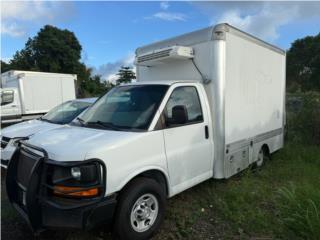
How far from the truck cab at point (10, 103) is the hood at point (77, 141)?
40.5 feet

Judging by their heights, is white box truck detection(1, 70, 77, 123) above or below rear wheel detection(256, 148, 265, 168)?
above

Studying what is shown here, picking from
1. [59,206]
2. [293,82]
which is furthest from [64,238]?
[293,82]

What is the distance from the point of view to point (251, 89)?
601 centimetres

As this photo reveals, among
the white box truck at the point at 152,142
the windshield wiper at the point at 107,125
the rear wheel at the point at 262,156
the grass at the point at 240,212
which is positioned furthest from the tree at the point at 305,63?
the windshield wiper at the point at 107,125

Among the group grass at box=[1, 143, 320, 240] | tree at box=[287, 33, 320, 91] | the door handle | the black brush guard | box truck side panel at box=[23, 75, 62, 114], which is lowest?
grass at box=[1, 143, 320, 240]

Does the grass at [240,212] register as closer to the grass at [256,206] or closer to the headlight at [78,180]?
the grass at [256,206]

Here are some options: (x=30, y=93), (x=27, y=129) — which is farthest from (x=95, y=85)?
(x=27, y=129)

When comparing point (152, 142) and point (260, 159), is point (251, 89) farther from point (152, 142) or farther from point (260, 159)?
point (152, 142)

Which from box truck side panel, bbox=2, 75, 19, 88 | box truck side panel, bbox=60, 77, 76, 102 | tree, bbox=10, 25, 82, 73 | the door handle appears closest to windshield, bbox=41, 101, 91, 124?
the door handle

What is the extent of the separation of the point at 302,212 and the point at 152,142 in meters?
2.19

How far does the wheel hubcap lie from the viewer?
3.63 metres

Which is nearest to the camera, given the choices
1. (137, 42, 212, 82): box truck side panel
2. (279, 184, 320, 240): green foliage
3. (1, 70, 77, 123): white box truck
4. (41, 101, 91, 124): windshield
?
(279, 184, 320, 240): green foliage

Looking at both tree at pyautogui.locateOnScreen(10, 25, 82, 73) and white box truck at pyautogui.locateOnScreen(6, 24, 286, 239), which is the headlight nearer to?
white box truck at pyautogui.locateOnScreen(6, 24, 286, 239)

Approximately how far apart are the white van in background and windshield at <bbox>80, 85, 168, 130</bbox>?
1.78m
